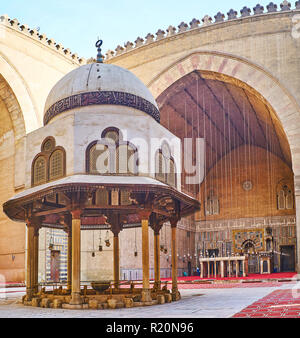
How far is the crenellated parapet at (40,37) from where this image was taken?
16.3m

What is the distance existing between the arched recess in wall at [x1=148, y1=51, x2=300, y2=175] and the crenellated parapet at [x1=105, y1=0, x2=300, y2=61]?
127cm

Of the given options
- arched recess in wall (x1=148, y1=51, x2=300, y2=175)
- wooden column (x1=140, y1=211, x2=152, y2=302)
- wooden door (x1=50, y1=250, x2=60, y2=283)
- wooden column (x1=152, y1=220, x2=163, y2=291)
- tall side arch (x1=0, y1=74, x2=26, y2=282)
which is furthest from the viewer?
wooden door (x1=50, y1=250, x2=60, y2=283)

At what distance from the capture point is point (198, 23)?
58.4 ft

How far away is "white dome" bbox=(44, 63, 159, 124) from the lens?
825 cm

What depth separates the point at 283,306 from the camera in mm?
6527

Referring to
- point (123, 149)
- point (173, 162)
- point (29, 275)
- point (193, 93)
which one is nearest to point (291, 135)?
point (193, 93)

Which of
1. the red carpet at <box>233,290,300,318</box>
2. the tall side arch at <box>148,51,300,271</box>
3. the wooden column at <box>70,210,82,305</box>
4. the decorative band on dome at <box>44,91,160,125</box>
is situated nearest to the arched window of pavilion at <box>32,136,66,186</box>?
the decorative band on dome at <box>44,91,160,125</box>

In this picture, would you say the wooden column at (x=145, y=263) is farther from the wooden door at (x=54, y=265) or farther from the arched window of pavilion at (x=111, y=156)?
the wooden door at (x=54, y=265)

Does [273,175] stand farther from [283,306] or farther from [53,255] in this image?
[283,306]

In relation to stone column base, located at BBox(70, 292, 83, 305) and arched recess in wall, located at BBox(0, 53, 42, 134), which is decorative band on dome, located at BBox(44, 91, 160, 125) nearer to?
stone column base, located at BBox(70, 292, 83, 305)

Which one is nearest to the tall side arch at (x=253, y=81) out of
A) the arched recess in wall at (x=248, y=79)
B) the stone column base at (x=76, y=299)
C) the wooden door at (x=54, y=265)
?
the arched recess in wall at (x=248, y=79)

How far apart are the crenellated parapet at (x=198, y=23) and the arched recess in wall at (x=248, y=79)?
1272 millimetres
